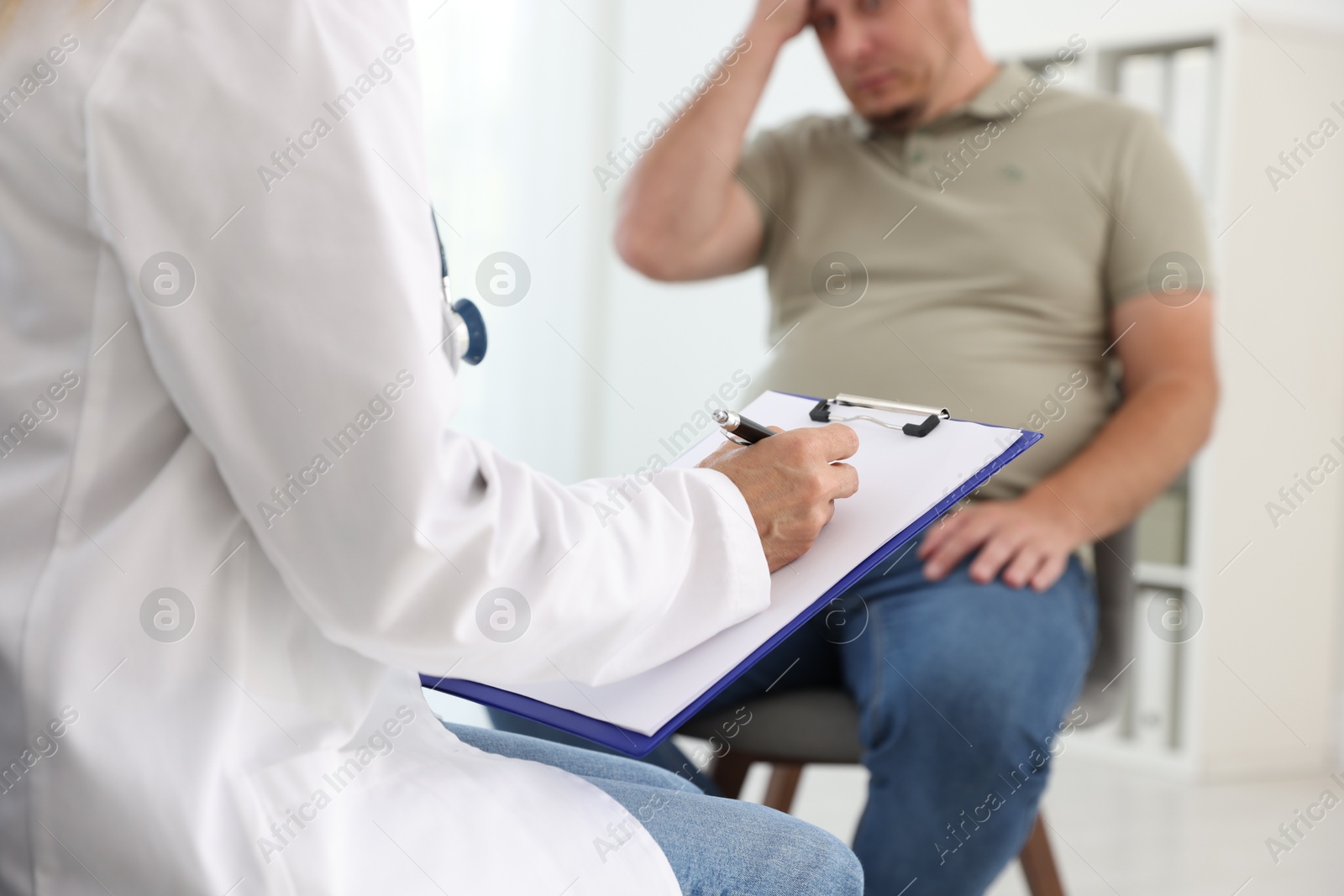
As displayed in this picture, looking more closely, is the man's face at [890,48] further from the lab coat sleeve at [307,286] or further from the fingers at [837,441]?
the lab coat sleeve at [307,286]

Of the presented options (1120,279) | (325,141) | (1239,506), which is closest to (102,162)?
(325,141)

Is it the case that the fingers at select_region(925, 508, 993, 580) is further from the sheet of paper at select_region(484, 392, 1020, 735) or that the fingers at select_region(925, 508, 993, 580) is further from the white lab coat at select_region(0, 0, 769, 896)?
the white lab coat at select_region(0, 0, 769, 896)

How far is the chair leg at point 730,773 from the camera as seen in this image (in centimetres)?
117

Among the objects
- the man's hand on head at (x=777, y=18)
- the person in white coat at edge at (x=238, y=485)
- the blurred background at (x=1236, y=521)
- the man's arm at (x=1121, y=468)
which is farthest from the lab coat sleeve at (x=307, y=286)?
the blurred background at (x=1236, y=521)

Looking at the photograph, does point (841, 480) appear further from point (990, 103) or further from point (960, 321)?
Answer: point (990, 103)

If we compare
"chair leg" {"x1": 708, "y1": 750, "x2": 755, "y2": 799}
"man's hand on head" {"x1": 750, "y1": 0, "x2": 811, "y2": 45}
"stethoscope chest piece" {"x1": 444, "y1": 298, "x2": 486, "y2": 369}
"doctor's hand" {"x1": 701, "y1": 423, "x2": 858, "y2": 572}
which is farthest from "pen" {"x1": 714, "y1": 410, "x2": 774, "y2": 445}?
"man's hand on head" {"x1": 750, "y1": 0, "x2": 811, "y2": 45}

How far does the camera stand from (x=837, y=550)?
0.67 m

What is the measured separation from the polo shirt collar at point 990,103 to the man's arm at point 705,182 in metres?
0.15

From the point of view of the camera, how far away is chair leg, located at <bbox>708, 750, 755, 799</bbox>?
1175mm

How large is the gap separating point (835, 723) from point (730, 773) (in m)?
0.17

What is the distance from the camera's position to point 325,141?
0.47 m

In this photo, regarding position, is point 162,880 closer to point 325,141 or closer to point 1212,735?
point 325,141

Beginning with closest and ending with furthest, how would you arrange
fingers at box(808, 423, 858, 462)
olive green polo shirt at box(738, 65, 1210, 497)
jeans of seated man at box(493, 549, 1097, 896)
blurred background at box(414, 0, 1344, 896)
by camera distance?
fingers at box(808, 423, 858, 462) < jeans of seated man at box(493, 549, 1097, 896) < olive green polo shirt at box(738, 65, 1210, 497) < blurred background at box(414, 0, 1344, 896)

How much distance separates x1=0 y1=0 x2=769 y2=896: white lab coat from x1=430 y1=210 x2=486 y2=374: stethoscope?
0.21ft
